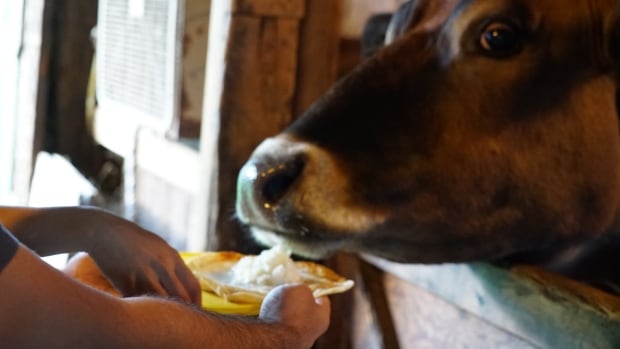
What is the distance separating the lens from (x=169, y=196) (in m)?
2.33

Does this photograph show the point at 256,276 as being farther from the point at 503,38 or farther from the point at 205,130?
the point at 205,130

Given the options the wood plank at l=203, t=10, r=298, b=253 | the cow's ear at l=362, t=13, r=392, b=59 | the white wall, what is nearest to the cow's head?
the cow's ear at l=362, t=13, r=392, b=59

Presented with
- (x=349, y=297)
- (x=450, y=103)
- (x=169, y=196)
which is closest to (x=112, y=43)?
(x=169, y=196)

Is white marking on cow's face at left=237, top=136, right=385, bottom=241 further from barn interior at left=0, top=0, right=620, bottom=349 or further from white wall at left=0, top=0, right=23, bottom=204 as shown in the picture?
white wall at left=0, top=0, right=23, bottom=204

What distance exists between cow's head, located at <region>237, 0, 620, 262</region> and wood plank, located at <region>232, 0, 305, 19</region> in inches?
21.7

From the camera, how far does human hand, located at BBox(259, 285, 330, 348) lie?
0.95 m

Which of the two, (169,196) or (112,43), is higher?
(112,43)

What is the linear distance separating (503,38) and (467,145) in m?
0.16

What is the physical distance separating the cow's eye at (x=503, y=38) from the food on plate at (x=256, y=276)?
40cm

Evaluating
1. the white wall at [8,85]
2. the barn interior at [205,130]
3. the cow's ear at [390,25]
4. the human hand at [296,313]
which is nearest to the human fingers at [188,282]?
the human hand at [296,313]

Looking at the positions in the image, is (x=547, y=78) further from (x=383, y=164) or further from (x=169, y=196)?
(x=169, y=196)

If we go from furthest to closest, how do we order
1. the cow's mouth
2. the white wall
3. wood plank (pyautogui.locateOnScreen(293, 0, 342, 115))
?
the white wall → wood plank (pyautogui.locateOnScreen(293, 0, 342, 115)) → the cow's mouth

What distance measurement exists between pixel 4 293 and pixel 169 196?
166cm

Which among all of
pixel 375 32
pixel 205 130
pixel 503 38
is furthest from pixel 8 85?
pixel 503 38
